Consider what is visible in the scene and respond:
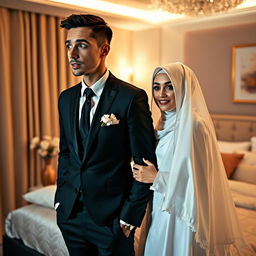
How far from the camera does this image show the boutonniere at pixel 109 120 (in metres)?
1.71

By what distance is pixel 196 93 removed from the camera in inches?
81.7

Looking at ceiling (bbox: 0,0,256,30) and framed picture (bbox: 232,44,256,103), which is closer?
ceiling (bbox: 0,0,256,30)

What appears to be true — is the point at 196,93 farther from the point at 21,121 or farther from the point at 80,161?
the point at 21,121

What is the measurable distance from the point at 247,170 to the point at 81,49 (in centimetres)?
244

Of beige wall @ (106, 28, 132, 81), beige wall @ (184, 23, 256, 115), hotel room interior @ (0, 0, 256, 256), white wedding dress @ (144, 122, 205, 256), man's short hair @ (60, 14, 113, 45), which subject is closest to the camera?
man's short hair @ (60, 14, 113, 45)

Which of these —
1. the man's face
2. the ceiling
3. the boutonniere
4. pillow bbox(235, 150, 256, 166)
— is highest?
the ceiling

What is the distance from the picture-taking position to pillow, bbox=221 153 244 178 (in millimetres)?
3547

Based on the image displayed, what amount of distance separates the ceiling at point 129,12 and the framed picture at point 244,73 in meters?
0.34

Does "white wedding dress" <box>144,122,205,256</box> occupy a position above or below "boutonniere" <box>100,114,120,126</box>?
below

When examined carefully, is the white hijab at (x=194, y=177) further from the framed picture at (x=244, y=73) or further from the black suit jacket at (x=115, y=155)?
the framed picture at (x=244, y=73)

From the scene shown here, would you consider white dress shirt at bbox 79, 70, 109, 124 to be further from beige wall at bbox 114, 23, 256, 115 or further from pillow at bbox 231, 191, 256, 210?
beige wall at bbox 114, 23, 256, 115

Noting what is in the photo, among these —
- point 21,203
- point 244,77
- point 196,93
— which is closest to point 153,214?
point 196,93

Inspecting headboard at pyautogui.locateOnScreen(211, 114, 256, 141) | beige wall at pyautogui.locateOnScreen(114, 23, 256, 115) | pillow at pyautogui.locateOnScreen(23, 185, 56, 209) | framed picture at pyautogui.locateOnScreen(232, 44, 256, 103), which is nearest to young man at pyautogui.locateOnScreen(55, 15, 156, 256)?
pillow at pyautogui.locateOnScreen(23, 185, 56, 209)

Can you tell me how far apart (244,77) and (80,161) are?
3.06m
